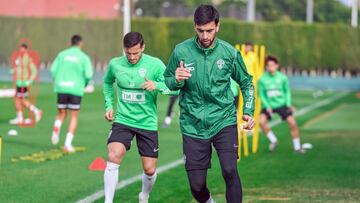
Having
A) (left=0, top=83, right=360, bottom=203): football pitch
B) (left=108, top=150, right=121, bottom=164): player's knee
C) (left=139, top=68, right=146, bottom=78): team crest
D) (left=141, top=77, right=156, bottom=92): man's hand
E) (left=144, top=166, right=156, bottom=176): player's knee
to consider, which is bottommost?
(left=0, top=83, right=360, bottom=203): football pitch

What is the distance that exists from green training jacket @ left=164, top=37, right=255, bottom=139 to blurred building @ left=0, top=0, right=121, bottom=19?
5622 cm

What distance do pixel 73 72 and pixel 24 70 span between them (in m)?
6.91

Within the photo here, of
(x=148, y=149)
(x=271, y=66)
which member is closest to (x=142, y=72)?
(x=148, y=149)

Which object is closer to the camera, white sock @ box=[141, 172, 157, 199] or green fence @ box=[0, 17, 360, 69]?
white sock @ box=[141, 172, 157, 199]

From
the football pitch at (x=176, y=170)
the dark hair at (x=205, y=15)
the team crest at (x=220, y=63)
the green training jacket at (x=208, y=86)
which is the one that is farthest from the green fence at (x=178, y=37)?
the dark hair at (x=205, y=15)

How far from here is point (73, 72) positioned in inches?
720

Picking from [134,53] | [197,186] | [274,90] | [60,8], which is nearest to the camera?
[197,186]

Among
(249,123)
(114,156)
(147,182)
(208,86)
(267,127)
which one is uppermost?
(208,86)

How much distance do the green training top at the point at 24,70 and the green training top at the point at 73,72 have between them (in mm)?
6294

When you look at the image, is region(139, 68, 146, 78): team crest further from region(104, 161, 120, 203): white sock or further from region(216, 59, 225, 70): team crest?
region(216, 59, 225, 70): team crest

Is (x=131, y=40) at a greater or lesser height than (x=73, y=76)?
greater

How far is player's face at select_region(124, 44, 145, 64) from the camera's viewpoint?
36.6 feet

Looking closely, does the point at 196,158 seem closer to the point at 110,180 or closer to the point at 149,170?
the point at 110,180

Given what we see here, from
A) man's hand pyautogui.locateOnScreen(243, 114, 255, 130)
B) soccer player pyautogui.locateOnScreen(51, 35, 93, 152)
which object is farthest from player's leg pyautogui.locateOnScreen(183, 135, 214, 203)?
soccer player pyautogui.locateOnScreen(51, 35, 93, 152)
